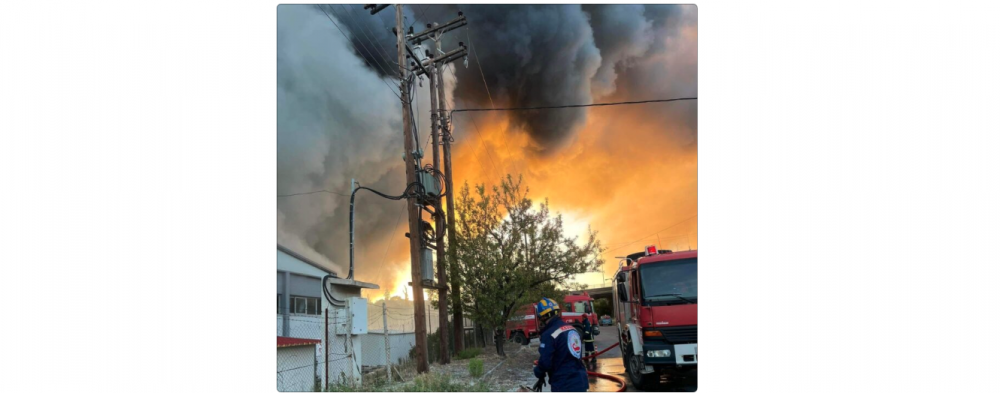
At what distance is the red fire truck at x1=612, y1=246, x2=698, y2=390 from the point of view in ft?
21.3

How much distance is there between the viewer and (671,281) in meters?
6.89

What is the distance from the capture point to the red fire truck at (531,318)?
12419mm

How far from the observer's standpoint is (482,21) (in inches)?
280

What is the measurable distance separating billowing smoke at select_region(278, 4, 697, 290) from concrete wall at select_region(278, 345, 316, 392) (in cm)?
119

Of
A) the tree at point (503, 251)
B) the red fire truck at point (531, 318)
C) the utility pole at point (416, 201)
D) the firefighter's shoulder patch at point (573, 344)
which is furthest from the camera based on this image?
the red fire truck at point (531, 318)

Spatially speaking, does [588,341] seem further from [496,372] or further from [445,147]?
[445,147]

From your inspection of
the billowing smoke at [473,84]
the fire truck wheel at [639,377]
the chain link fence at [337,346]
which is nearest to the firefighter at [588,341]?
the chain link fence at [337,346]

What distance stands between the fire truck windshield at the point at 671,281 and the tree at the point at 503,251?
276 centimetres

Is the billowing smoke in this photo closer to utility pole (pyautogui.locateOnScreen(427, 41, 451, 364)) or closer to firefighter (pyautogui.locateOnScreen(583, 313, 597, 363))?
utility pole (pyautogui.locateOnScreen(427, 41, 451, 364))

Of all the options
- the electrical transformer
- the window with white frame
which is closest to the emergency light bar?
the electrical transformer

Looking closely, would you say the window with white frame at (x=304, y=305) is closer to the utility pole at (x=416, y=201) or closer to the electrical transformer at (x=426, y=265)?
the utility pole at (x=416, y=201)

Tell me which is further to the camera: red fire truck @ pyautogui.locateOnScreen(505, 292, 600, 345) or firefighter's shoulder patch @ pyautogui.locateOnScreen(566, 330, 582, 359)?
red fire truck @ pyautogui.locateOnScreen(505, 292, 600, 345)
